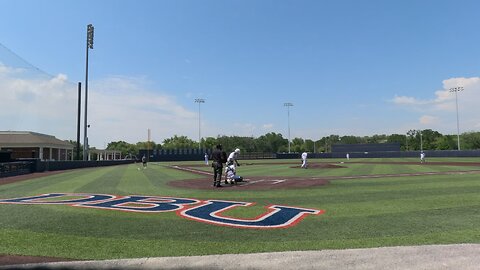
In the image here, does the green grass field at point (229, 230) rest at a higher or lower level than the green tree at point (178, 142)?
lower

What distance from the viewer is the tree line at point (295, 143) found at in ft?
434

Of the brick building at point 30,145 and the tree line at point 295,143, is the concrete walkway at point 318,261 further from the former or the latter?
the tree line at point 295,143

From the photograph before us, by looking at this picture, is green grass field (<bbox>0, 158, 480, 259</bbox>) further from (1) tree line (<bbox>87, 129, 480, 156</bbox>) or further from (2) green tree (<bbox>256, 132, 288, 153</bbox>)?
(2) green tree (<bbox>256, 132, 288, 153</bbox>)

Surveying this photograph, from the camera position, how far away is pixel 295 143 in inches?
6875

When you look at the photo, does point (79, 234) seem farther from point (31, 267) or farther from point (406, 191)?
point (406, 191)

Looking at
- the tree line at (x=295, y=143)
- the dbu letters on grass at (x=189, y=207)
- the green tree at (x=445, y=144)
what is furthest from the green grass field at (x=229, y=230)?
the green tree at (x=445, y=144)

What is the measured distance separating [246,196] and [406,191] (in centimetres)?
595

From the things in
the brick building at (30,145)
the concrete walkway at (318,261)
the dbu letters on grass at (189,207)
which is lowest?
the concrete walkway at (318,261)

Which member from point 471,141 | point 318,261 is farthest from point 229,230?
point 471,141

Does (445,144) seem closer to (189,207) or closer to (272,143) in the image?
(272,143)

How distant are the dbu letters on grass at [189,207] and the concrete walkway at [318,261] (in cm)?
220

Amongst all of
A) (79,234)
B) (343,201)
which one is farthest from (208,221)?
(343,201)

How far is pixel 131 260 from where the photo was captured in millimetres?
5199

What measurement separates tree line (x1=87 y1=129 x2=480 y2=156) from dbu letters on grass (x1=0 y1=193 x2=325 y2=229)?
4441 inches
